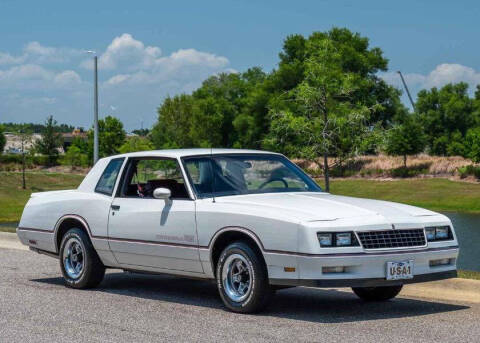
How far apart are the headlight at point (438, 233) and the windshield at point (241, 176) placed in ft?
5.44

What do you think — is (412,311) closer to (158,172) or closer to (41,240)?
(158,172)

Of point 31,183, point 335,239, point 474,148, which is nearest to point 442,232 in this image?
point 335,239

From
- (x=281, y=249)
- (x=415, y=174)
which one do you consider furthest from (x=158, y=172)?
(x=415, y=174)

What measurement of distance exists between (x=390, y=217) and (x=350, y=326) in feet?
3.79

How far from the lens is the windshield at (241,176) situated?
9273 millimetres

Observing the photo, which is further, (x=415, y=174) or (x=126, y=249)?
(x=415, y=174)

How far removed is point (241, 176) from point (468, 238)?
1112 inches

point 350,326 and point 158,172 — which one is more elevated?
point 158,172

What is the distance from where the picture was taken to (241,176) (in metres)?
9.43

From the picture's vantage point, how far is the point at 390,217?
8.26m

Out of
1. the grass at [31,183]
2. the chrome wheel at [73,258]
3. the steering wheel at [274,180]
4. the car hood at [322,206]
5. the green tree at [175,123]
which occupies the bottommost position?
the grass at [31,183]

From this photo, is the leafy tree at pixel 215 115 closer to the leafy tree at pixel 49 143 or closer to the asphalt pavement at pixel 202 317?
the leafy tree at pixel 49 143

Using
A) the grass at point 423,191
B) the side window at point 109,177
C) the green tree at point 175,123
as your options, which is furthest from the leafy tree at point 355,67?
the side window at point 109,177

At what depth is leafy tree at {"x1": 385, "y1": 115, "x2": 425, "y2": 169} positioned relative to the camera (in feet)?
265
